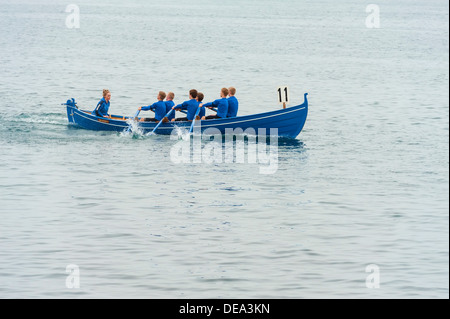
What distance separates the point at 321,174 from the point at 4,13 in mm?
120137

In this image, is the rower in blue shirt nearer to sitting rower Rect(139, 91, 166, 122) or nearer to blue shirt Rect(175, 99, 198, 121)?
blue shirt Rect(175, 99, 198, 121)

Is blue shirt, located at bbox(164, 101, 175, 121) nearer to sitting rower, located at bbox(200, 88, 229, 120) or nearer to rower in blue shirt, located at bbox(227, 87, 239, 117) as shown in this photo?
sitting rower, located at bbox(200, 88, 229, 120)

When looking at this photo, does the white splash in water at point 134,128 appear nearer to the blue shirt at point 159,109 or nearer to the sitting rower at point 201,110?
the blue shirt at point 159,109

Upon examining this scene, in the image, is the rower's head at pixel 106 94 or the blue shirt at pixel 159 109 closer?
the blue shirt at pixel 159 109

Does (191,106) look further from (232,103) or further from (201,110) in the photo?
(232,103)

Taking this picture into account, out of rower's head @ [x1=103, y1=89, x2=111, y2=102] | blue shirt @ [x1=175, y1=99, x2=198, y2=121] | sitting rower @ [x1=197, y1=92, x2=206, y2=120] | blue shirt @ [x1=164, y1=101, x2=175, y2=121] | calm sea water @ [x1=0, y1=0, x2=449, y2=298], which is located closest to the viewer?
calm sea water @ [x1=0, y1=0, x2=449, y2=298]

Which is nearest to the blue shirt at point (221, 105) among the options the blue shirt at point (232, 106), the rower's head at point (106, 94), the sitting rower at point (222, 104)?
the sitting rower at point (222, 104)

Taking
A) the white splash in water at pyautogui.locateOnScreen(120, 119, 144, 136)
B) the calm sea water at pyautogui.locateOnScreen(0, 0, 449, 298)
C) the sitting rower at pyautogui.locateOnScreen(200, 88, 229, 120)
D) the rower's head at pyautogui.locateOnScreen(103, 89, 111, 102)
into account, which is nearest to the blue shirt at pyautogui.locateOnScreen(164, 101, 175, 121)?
the calm sea water at pyautogui.locateOnScreen(0, 0, 449, 298)

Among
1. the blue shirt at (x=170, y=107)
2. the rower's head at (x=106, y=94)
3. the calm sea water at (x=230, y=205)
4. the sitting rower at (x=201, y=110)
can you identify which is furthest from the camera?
the rower's head at (x=106, y=94)

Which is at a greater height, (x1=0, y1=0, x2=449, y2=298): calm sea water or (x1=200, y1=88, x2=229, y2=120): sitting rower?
(x1=200, y1=88, x2=229, y2=120): sitting rower

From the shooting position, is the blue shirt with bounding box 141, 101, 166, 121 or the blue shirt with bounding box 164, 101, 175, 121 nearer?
the blue shirt with bounding box 141, 101, 166, 121

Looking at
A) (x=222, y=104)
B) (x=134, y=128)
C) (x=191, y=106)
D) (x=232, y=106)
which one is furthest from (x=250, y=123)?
(x=134, y=128)

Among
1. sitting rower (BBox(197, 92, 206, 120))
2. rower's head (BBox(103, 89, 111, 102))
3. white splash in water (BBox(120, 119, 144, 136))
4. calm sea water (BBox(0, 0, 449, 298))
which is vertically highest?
rower's head (BBox(103, 89, 111, 102))

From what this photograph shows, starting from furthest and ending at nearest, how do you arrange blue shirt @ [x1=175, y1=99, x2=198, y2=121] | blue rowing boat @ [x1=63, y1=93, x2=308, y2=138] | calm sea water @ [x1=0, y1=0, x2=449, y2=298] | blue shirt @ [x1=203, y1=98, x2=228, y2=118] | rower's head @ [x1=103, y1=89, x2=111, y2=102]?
rower's head @ [x1=103, y1=89, x2=111, y2=102] → blue shirt @ [x1=175, y1=99, x2=198, y2=121] → blue rowing boat @ [x1=63, y1=93, x2=308, y2=138] → blue shirt @ [x1=203, y1=98, x2=228, y2=118] → calm sea water @ [x1=0, y1=0, x2=449, y2=298]
